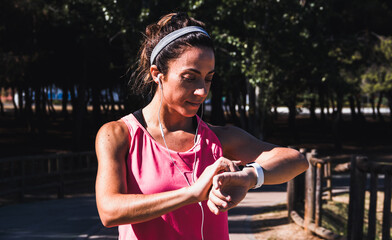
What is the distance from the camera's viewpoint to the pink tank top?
1.91 metres

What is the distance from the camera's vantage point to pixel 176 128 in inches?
83.4

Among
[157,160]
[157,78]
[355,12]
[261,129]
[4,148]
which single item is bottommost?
[4,148]

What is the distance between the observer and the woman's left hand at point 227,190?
1701 mm

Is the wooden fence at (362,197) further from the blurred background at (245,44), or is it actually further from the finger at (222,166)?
the finger at (222,166)

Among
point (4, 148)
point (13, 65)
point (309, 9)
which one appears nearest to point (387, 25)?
point (309, 9)

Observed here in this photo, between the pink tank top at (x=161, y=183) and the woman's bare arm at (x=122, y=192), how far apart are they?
5 cm

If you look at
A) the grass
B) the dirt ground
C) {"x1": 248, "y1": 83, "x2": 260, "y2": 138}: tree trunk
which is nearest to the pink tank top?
the dirt ground

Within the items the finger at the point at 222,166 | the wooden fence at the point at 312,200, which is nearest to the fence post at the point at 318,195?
the wooden fence at the point at 312,200

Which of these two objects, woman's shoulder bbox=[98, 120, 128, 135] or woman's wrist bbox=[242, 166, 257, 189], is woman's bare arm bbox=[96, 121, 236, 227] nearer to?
woman's shoulder bbox=[98, 120, 128, 135]

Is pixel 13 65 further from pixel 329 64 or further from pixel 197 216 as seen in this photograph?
pixel 197 216

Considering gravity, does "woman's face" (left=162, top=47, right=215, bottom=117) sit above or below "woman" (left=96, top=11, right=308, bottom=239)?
above

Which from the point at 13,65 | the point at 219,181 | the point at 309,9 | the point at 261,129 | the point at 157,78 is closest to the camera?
the point at 219,181

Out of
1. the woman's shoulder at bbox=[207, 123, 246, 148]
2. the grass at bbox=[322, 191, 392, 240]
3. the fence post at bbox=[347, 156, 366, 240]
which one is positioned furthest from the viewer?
the grass at bbox=[322, 191, 392, 240]

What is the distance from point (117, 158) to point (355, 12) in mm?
23623
